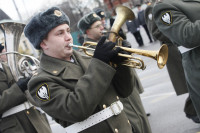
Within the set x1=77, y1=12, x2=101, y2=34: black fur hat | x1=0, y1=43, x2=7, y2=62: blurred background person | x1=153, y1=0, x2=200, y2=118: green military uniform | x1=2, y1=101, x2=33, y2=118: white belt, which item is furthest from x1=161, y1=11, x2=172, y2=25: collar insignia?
x1=0, y1=43, x2=7, y2=62: blurred background person

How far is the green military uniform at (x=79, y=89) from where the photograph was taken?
7.41 ft

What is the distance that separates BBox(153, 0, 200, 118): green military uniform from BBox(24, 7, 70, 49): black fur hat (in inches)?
44.0

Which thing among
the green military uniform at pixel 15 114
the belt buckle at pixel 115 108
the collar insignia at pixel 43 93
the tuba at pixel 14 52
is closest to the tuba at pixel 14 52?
the tuba at pixel 14 52

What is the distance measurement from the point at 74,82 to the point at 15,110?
1.94m

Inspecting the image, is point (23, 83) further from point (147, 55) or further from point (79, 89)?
point (147, 55)

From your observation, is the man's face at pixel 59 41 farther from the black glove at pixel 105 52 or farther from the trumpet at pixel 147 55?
the trumpet at pixel 147 55

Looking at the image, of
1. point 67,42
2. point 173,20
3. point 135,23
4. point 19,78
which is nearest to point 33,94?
point 67,42

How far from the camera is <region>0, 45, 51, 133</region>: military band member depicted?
3.93 m

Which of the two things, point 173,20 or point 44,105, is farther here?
point 173,20

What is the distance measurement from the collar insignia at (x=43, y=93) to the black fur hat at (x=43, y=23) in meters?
0.44

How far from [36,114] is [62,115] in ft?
7.42

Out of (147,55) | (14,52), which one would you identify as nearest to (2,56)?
(14,52)

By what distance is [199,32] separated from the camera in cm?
285

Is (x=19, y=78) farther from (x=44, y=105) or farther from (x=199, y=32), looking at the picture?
(x=199, y=32)
